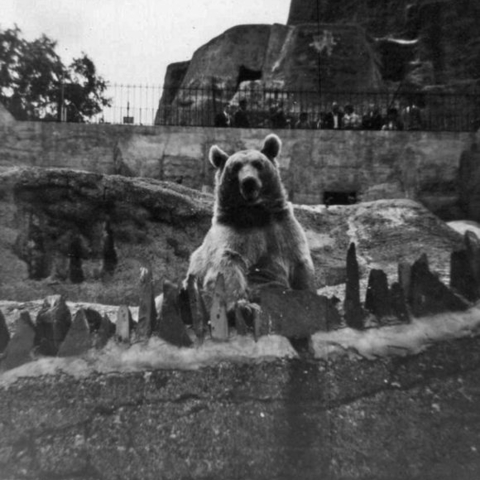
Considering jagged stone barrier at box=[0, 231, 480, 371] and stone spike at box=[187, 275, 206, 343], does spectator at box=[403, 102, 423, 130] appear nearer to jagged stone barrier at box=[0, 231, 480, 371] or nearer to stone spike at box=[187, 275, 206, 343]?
jagged stone barrier at box=[0, 231, 480, 371]

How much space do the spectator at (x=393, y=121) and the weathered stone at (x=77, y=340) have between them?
41.1 feet

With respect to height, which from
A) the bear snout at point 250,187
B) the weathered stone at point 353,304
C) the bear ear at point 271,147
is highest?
the bear ear at point 271,147

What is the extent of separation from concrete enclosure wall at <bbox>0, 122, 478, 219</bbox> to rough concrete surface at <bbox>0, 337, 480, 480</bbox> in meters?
10.2

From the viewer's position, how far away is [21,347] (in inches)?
136

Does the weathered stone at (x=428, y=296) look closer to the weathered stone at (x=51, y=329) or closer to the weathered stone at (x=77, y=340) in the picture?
Result: the weathered stone at (x=77, y=340)

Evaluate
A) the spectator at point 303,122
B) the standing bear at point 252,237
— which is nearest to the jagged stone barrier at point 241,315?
the standing bear at point 252,237

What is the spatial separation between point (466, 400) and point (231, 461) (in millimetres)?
1224

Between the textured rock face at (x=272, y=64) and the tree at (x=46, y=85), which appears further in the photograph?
the textured rock face at (x=272, y=64)

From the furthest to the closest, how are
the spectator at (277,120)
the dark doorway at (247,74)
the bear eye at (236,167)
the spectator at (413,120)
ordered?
the dark doorway at (247,74) < the spectator at (413,120) < the spectator at (277,120) < the bear eye at (236,167)

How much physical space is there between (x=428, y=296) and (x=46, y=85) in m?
15.4

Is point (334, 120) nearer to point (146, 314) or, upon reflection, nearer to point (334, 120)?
point (334, 120)

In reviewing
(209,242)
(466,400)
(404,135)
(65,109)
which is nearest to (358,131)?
(404,135)

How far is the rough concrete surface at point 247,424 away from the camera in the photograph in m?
3.15

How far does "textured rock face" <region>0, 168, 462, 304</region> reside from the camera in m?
8.80
